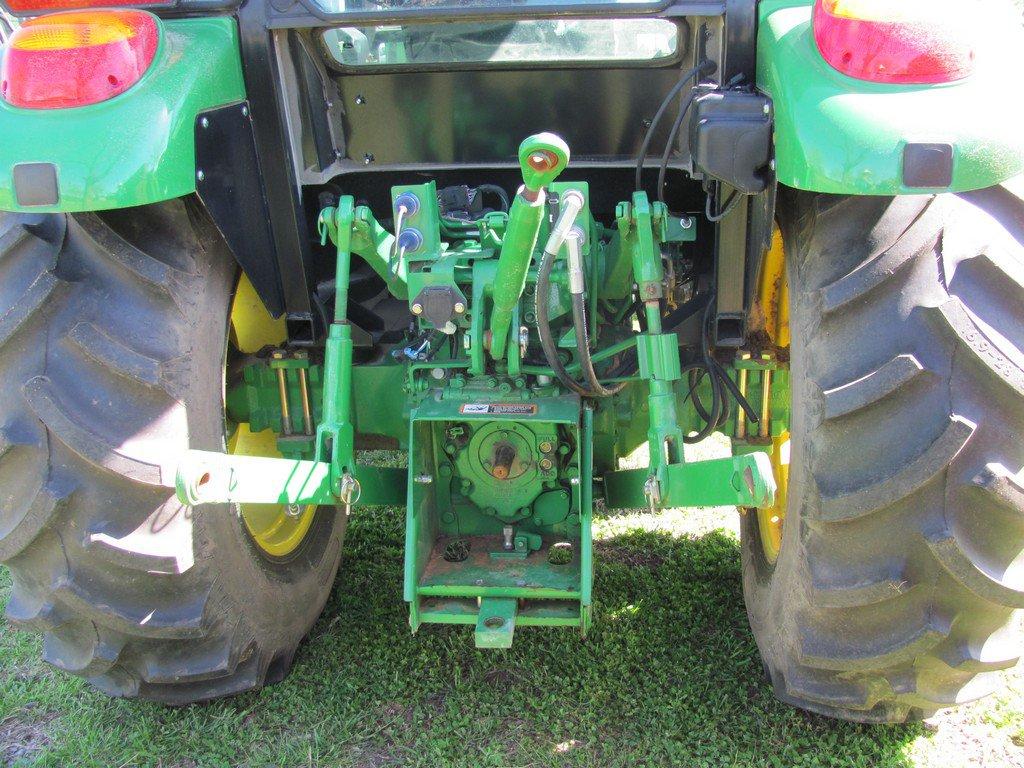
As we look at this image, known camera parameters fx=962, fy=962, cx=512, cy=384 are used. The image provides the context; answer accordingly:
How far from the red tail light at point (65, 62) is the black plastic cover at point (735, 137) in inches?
45.8

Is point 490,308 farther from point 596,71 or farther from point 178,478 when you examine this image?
point 178,478

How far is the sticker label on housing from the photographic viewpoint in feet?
7.80

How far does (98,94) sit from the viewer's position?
1.92m

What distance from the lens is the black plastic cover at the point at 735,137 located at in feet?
6.16

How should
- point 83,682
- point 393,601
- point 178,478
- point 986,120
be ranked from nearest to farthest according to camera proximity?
1. point 986,120
2. point 178,478
3. point 83,682
4. point 393,601

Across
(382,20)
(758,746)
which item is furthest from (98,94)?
(758,746)

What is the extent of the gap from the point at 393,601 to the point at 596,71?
173 centimetres

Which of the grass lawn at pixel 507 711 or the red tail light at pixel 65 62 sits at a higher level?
the red tail light at pixel 65 62

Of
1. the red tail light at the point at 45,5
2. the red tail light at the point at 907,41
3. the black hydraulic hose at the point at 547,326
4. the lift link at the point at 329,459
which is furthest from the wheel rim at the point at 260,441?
the red tail light at the point at 907,41

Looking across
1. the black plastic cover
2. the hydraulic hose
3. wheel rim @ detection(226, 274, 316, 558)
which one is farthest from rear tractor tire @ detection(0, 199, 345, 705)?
the black plastic cover

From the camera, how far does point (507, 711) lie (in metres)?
2.58

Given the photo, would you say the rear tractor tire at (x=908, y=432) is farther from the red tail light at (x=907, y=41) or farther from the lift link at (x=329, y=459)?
the lift link at (x=329, y=459)

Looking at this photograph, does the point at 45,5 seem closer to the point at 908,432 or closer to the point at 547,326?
the point at 547,326

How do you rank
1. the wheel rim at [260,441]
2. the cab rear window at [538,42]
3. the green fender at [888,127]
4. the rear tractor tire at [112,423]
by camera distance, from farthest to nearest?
1. the wheel rim at [260,441]
2. the cab rear window at [538,42]
3. the rear tractor tire at [112,423]
4. the green fender at [888,127]
